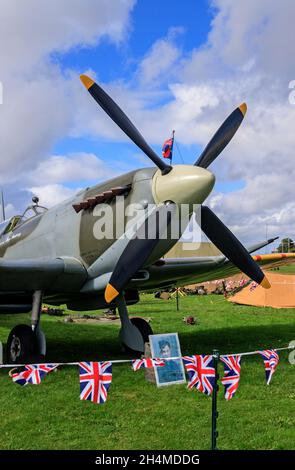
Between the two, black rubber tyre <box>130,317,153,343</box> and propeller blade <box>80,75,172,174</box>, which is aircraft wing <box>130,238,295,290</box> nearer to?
black rubber tyre <box>130,317,153,343</box>

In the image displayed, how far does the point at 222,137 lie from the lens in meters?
7.91

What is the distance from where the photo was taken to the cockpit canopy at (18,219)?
10250 millimetres

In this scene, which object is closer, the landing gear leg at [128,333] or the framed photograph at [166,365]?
the framed photograph at [166,365]

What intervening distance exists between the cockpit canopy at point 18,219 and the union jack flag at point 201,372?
20.2 ft

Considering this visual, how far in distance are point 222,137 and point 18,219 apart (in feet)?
16.8

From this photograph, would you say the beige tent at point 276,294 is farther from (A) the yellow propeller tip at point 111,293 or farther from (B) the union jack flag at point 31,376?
(B) the union jack flag at point 31,376

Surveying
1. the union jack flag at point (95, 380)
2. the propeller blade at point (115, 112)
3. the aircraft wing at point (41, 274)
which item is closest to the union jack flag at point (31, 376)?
the union jack flag at point (95, 380)

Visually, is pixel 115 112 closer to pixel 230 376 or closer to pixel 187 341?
pixel 230 376

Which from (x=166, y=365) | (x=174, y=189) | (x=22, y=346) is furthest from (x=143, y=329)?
(x=174, y=189)

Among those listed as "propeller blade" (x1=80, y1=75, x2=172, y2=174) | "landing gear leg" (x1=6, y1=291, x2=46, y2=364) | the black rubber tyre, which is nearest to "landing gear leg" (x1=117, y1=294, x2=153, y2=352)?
the black rubber tyre

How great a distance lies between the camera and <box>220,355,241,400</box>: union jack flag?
4922mm

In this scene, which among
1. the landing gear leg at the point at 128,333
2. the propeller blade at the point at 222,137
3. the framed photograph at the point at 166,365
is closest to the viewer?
the framed photograph at the point at 166,365

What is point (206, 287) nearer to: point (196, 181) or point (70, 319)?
point (70, 319)

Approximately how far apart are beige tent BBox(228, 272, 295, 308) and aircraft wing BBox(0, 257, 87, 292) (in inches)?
581
